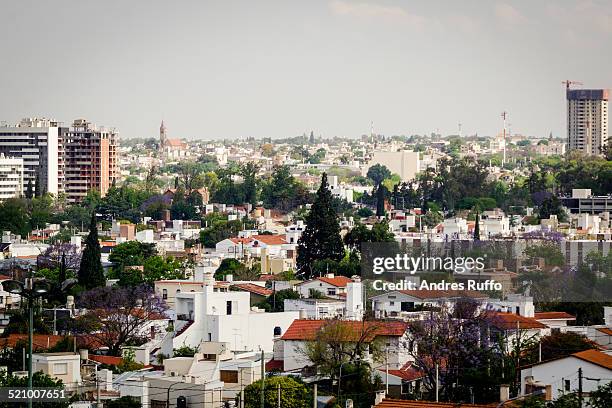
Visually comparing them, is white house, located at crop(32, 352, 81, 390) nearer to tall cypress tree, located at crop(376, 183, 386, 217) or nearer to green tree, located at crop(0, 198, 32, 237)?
green tree, located at crop(0, 198, 32, 237)

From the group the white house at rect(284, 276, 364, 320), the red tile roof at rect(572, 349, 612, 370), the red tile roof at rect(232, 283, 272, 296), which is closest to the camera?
the red tile roof at rect(572, 349, 612, 370)

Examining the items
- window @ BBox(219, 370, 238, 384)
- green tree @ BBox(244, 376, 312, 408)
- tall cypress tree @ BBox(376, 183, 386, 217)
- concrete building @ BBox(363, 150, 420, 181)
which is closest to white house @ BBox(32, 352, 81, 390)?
window @ BBox(219, 370, 238, 384)

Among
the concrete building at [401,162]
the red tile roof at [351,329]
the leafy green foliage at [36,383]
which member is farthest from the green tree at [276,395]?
the concrete building at [401,162]

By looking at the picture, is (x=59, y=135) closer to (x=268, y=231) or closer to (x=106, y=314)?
(x=268, y=231)

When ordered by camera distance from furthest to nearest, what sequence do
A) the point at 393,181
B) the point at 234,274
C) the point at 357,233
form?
1. the point at 393,181
2. the point at 357,233
3. the point at 234,274

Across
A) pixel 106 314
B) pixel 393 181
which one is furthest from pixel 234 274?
pixel 393 181
